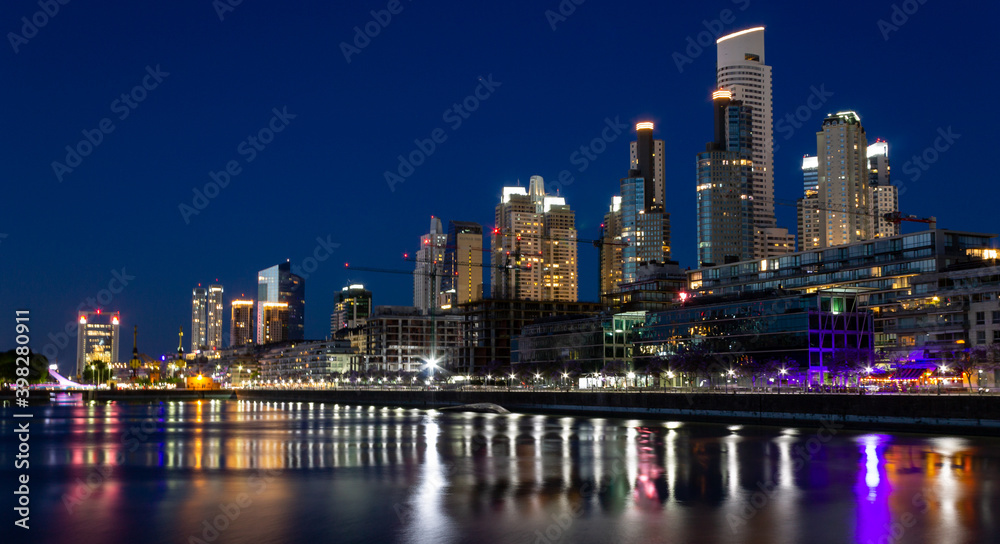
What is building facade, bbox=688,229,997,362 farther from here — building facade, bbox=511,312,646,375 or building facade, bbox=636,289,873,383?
building facade, bbox=511,312,646,375

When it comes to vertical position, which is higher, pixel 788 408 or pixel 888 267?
pixel 888 267

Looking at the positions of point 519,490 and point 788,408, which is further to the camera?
point 788,408

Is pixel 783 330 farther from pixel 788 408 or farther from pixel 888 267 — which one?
pixel 788 408

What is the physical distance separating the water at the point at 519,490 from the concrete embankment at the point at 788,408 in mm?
3439

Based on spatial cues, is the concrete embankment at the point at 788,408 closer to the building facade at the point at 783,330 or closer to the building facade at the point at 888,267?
the building facade at the point at 783,330

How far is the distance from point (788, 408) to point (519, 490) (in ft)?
172

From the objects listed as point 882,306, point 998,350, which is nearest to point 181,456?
point 998,350

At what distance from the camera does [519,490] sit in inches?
1591

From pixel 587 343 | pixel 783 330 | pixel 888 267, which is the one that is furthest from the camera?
pixel 587 343

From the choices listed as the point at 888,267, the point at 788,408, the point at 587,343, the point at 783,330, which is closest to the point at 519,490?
the point at 788,408

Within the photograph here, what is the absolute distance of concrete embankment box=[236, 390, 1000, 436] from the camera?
69.9 metres

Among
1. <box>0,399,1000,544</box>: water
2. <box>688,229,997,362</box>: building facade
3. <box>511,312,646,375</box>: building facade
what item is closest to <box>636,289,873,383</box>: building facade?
<box>688,229,997,362</box>: building facade

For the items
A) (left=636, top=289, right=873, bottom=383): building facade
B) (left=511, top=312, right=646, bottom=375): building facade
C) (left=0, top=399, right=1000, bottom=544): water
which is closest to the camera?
(left=0, top=399, right=1000, bottom=544): water

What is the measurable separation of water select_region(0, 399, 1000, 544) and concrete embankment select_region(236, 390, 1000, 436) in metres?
3.44
